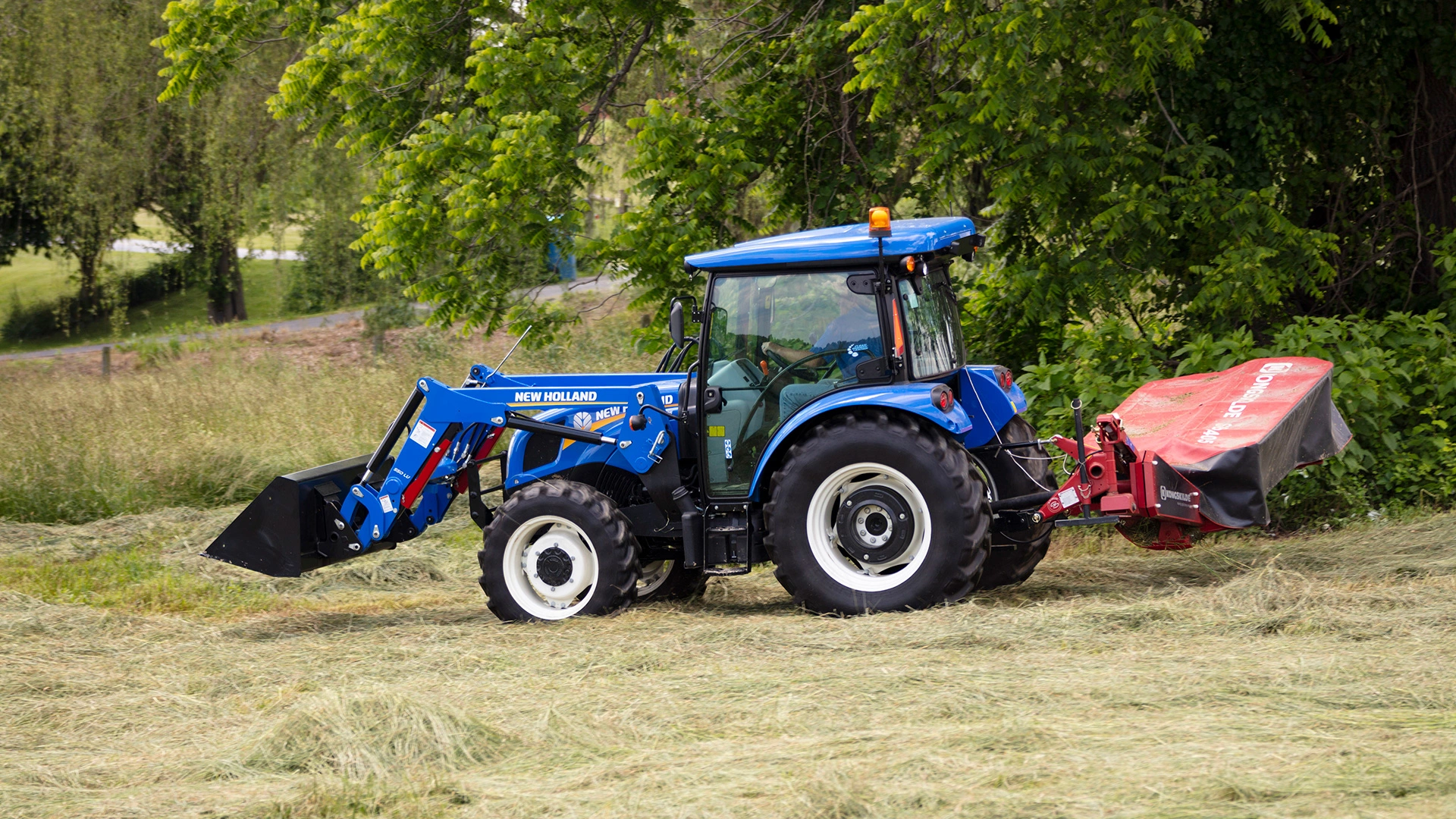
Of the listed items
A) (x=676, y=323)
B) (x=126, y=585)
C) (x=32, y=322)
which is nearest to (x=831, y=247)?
(x=676, y=323)

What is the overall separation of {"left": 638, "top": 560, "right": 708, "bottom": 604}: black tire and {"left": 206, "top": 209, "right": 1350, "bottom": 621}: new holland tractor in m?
0.01

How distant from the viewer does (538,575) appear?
259 inches

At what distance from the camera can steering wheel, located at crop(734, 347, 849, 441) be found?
6.35 m

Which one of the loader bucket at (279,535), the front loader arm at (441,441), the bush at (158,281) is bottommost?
the loader bucket at (279,535)

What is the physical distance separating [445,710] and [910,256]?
A: 3.12m

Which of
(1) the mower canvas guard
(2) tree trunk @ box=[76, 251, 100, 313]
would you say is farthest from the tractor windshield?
(2) tree trunk @ box=[76, 251, 100, 313]

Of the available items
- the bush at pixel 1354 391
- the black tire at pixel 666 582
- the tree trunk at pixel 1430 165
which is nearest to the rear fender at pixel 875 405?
the black tire at pixel 666 582

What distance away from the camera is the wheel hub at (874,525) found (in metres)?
6.18

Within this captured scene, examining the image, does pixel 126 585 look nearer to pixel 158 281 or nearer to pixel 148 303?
pixel 158 281

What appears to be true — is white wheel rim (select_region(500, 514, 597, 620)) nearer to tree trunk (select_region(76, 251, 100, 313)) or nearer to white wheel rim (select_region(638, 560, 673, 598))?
white wheel rim (select_region(638, 560, 673, 598))

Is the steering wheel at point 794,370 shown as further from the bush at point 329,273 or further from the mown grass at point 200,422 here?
the bush at point 329,273

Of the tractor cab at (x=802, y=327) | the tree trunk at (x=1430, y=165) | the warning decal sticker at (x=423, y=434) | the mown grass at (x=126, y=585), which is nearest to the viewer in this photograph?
the tractor cab at (x=802, y=327)

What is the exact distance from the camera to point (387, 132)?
1050cm

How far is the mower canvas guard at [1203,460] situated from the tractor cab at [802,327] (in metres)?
0.92
